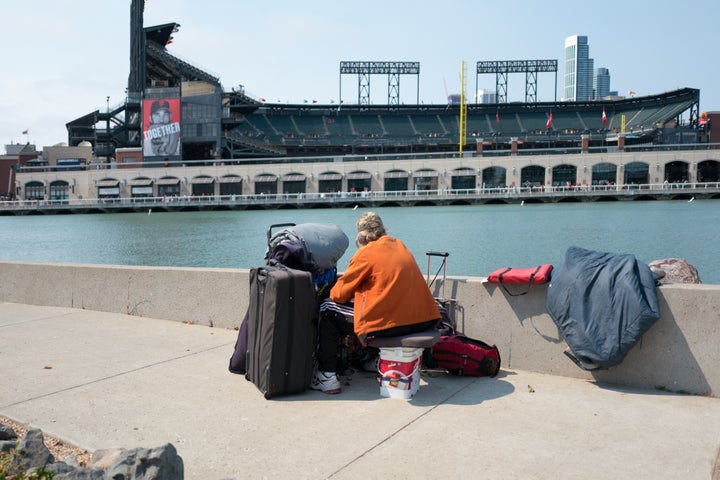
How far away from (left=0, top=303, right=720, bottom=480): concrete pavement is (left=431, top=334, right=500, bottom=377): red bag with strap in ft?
0.29

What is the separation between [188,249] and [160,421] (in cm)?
2649

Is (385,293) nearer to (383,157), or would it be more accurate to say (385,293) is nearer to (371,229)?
(371,229)

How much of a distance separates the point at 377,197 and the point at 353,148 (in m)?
27.9

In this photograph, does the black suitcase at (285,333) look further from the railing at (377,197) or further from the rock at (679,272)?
the railing at (377,197)

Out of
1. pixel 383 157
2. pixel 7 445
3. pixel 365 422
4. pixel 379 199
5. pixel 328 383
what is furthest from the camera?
pixel 383 157

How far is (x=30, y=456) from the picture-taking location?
323 centimetres

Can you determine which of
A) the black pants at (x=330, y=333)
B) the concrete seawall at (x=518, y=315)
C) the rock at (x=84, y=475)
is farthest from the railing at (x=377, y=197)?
the rock at (x=84, y=475)

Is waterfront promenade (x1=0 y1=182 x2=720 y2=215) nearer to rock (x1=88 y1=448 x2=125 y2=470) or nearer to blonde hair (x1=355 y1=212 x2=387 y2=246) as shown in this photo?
blonde hair (x1=355 y1=212 x2=387 y2=246)

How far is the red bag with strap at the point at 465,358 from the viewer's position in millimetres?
5227

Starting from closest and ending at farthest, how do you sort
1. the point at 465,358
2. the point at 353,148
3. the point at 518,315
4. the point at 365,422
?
the point at 365,422, the point at 465,358, the point at 518,315, the point at 353,148

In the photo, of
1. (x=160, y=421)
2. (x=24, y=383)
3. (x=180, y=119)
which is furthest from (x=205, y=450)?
(x=180, y=119)

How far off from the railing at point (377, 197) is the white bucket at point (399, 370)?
70663 mm

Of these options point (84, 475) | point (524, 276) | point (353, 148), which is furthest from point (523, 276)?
point (353, 148)

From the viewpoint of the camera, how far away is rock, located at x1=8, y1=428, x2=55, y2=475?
3151 mm
